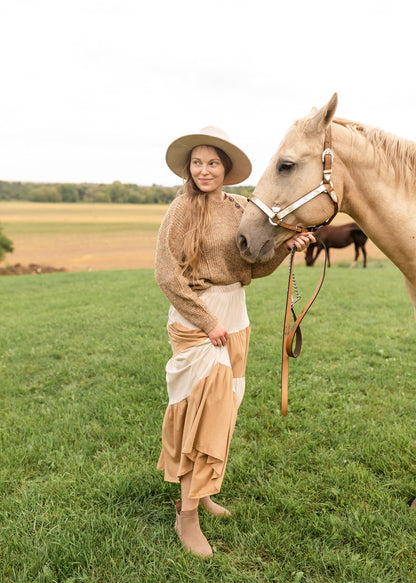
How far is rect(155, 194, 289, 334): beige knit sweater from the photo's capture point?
2172mm

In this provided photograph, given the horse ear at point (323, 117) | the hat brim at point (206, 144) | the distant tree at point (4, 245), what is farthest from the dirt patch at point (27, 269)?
the horse ear at point (323, 117)

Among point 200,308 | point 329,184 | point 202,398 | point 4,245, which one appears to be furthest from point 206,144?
point 4,245

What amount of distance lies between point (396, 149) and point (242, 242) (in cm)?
109

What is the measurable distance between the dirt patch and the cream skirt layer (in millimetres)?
21326

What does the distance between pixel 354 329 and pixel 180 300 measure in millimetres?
5205

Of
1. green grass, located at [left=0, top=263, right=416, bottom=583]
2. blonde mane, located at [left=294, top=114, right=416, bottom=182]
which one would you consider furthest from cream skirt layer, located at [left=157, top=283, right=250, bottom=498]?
blonde mane, located at [left=294, top=114, right=416, bottom=182]

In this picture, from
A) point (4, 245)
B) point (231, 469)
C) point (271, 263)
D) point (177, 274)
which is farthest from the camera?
point (4, 245)

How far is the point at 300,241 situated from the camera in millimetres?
2348

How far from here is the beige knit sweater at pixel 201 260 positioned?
217 centimetres

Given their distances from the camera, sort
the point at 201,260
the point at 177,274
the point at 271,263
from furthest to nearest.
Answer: the point at 271,263 < the point at 201,260 < the point at 177,274

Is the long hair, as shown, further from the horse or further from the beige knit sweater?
the horse

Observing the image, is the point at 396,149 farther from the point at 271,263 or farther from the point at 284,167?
the point at 271,263

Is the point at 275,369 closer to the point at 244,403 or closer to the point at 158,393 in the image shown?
the point at 244,403

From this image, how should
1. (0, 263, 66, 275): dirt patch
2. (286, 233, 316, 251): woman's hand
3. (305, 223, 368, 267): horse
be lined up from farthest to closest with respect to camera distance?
(0, 263, 66, 275): dirt patch → (305, 223, 368, 267): horse → (286, 233, 316, 251): woman's hand
